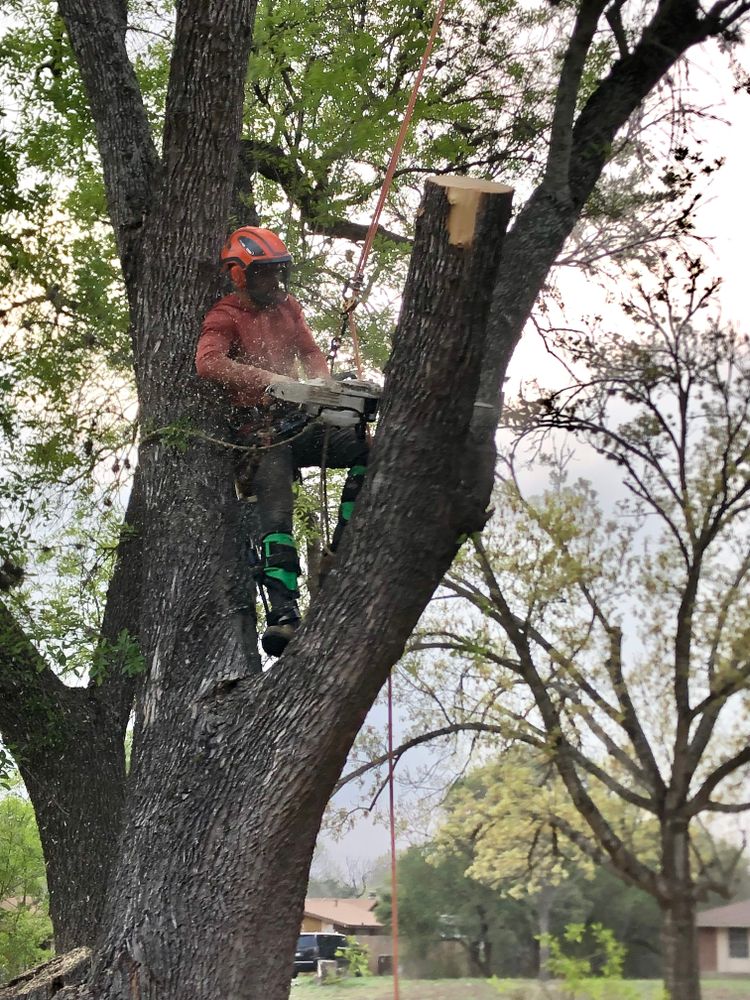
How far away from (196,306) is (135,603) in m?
1.89

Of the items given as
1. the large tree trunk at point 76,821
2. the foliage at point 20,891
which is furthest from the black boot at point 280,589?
the foliage at point 20,891

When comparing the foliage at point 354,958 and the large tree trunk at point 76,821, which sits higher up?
the large tree trunk at point 76,821

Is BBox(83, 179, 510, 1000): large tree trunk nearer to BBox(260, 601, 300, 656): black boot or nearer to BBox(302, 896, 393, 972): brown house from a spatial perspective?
BBox(260, 601, 300, 656): black boot

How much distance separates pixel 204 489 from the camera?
4223mm

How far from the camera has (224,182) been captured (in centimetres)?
463

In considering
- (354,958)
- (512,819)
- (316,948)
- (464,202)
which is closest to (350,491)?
(464,202)

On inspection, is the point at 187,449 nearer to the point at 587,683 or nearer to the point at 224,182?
the point at 224,182

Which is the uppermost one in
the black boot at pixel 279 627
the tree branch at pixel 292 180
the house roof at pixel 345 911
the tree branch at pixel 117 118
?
the tree branch at pixel 292 180

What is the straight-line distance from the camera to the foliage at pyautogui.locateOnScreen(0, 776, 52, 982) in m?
18.0

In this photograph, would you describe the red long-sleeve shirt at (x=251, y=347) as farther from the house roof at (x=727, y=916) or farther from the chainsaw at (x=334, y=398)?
the house roof at (x=727, y=916)

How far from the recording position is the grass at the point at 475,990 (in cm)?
990

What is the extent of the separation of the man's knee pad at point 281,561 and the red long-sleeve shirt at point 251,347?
55cm

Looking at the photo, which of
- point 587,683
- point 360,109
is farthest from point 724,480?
point 360,109

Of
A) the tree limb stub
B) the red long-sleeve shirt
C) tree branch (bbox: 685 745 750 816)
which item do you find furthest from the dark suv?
the tree limb stub
